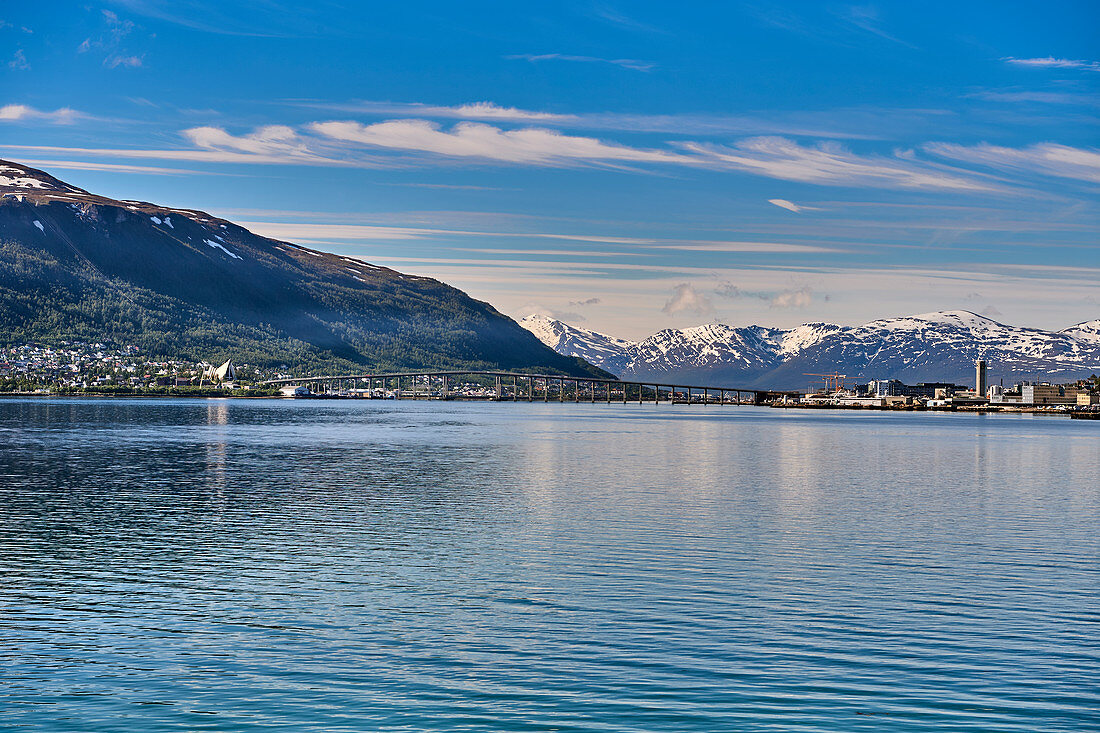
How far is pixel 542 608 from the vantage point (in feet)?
77.9

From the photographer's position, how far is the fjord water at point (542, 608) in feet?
54.3

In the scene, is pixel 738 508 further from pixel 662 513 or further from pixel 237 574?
pixel 237 574

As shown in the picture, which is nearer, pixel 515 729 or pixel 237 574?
pixel 515 729

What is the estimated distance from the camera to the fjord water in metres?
16.5

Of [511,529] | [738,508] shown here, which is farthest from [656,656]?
[738,508]

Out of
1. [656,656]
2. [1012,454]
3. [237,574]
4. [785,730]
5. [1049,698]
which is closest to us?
[785,730]

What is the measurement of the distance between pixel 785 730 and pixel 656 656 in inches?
171

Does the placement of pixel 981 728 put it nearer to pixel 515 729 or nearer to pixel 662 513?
pixel 515 729

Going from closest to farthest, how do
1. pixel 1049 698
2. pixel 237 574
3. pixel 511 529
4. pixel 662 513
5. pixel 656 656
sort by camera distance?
pixel 1049 698
pixel 656 656
pixel 237 574
pixel 511 529
pixel 662 513

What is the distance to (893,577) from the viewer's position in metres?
28.3

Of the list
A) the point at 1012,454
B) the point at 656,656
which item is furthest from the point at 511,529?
the point at 1012,454

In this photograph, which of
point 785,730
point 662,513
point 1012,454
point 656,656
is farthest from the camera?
point 1012,454

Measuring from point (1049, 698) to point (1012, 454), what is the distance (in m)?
82.7

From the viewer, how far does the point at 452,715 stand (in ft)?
52.6
